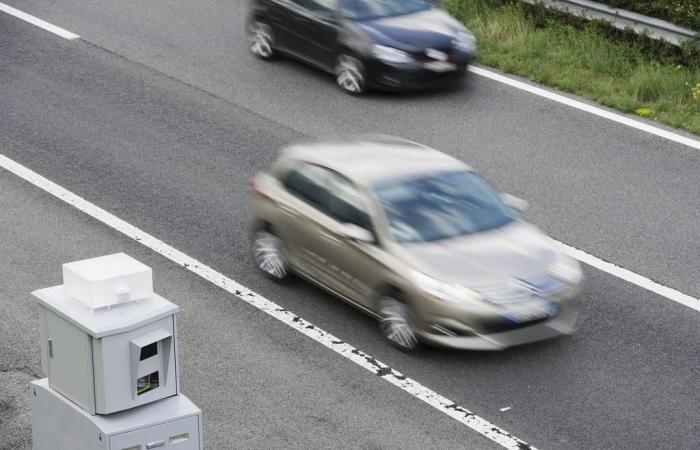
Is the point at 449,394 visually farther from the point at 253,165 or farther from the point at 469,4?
the point at 469,4

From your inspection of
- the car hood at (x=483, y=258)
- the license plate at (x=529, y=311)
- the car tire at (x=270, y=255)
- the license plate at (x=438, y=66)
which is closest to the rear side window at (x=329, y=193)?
the car tire at (x=270, y=255)

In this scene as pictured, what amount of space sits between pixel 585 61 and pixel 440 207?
279 inches

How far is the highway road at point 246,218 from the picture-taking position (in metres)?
10.5

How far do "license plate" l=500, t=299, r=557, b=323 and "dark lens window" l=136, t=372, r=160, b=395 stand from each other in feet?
13.2

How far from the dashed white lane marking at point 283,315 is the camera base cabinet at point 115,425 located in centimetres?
309

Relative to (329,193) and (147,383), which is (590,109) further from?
(147,383)

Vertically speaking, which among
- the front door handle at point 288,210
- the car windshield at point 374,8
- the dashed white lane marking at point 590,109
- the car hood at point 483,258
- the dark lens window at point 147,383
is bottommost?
the dashed white lane marking at point 590,109

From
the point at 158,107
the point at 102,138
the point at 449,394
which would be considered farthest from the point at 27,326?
the point at 158,107

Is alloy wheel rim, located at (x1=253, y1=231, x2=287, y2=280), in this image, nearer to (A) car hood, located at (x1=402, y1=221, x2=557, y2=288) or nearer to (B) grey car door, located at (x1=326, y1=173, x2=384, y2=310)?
(B) grey car door, located at (x1=326, y1=173, x2=384, y2=310)

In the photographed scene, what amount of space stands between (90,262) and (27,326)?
423cm

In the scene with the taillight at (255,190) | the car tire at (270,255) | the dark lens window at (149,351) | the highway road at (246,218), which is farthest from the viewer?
the taillight at (255,190)

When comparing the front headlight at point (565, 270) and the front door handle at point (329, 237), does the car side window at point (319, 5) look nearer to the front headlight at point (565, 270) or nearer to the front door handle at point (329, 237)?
the front door handle at point (329, 237)

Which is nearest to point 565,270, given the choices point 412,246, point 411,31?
point 412,246

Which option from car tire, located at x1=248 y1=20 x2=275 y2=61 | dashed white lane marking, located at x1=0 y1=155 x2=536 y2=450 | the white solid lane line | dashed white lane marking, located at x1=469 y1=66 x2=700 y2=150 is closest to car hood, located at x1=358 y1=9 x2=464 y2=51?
dashed white lane marking, located at x1=469 y1=66 x2=700 y2=150
